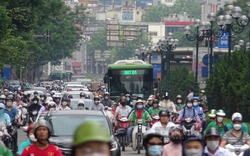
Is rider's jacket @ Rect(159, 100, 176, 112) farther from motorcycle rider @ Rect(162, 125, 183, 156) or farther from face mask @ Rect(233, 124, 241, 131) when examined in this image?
motorcycle rider @ Rect(162, 125, 183, 156)

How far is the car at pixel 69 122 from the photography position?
53.2ft

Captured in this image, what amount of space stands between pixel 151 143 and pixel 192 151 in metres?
0.97

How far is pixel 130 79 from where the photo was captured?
44.8 metres

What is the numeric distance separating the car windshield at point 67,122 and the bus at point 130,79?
27727 mm

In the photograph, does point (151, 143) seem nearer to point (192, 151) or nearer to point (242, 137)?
point (192, 151)

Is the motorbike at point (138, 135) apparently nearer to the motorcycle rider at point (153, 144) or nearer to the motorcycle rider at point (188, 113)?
the motorcycle rider at point (188, 113)

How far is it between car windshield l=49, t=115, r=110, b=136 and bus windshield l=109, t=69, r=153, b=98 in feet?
90.9

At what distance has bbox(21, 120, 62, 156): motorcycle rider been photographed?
1005 centimetres

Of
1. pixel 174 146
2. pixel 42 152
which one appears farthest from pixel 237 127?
pixel 42 152

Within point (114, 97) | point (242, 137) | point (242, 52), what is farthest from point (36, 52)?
point (242, 137)

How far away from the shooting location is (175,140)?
1124 cm

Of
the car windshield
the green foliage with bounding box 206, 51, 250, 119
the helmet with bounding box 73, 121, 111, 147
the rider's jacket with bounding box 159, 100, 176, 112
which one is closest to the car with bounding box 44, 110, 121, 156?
the car windshield

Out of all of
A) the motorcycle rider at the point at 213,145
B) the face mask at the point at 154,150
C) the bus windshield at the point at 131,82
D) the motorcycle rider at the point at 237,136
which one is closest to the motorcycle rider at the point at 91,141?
the face mask at the point at 154,150

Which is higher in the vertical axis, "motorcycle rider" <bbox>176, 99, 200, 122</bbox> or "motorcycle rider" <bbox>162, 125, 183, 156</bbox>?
"motorcycle rider" <bbox>162, 125, 183, 156</bbox>
